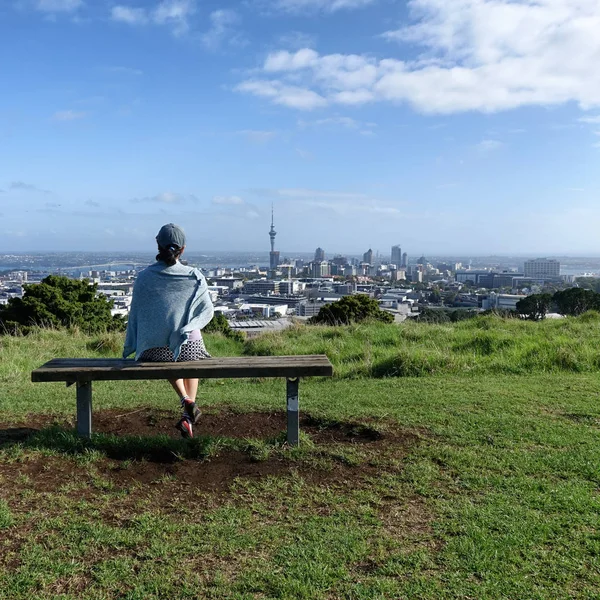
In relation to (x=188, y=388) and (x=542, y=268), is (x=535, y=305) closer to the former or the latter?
(x=188, y=388)

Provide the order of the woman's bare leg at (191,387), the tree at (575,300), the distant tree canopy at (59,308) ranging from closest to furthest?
the woman's bare leg at (191,387) < the distant tree canopy at (59,308) < the tree at (575,300)

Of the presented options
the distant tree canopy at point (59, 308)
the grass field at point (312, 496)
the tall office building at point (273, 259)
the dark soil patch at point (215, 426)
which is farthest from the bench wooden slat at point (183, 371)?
the tall office building at point (273, 259)

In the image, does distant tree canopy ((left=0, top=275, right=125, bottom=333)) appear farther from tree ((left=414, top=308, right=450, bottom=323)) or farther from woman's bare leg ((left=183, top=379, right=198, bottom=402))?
woman's bare leg ((left=183, top=379, right=198, bottom=402))

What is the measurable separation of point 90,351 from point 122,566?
7623 mm

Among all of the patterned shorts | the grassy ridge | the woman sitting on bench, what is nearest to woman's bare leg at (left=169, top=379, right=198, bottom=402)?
the woman sitting on bench

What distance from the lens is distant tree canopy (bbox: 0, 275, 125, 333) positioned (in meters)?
15.3

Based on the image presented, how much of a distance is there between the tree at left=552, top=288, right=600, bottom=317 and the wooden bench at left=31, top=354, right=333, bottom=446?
16835 millimetres

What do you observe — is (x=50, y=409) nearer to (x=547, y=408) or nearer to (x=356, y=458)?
(x=356, y=458)

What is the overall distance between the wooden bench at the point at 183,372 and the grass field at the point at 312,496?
0.27 m

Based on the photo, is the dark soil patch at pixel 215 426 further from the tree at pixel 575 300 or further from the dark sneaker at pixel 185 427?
the tree at pixel 575 300

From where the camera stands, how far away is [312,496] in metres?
3.40

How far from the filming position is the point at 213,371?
4035 mm

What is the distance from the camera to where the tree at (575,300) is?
19070 millimetres

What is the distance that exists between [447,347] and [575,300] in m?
13.6
